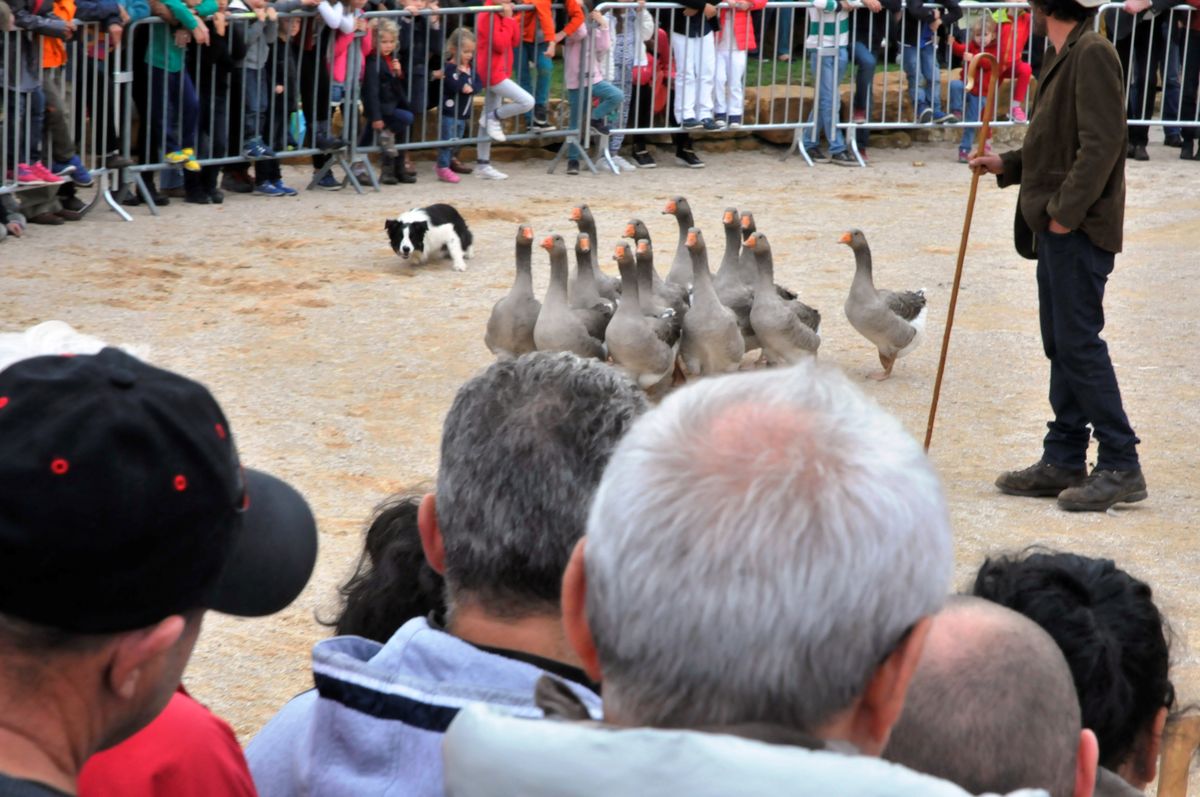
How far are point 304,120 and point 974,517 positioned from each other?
9054mm

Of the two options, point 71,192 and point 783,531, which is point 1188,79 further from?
point 783,531

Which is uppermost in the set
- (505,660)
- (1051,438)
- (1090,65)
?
(1090,65)

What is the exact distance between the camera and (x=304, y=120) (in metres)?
14.0

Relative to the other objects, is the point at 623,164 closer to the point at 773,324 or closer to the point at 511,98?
the point at 511,98

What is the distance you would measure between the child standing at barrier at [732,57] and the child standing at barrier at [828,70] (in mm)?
747

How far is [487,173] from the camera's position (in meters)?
15.3

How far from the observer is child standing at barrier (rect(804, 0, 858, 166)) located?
16.6 meters

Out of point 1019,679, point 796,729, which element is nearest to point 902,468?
point 796,729

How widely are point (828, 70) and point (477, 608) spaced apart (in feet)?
50.3

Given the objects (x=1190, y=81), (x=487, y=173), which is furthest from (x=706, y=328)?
(x=1190, y=81)

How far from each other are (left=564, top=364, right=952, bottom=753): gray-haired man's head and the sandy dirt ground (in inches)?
134

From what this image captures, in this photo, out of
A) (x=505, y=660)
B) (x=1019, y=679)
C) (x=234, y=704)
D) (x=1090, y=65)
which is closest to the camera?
(x=1019, y=679)

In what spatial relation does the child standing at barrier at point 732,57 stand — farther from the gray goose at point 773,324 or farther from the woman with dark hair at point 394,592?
the woman with dark hair at point 394,592

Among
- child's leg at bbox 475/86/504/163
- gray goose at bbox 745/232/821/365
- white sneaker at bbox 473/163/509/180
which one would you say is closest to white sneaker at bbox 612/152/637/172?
white sneaker at bbox 473/163/509/180
